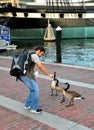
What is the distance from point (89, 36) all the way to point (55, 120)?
41943 millimetres

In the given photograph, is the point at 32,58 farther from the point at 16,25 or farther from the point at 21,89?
the point at 16,25

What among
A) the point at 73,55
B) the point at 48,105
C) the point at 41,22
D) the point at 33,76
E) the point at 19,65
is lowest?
the point at 73,55

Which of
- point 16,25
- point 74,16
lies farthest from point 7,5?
point 74,16

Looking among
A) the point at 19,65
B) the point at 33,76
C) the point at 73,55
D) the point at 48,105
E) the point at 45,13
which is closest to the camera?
the point at 19,65

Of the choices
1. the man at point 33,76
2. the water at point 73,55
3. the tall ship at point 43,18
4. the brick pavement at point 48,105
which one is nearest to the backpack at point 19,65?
the man at point 33,76

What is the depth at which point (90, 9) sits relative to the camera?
49938 millimetres

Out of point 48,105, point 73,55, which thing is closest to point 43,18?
point 73,55

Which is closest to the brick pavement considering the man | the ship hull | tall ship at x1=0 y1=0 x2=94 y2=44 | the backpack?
the man

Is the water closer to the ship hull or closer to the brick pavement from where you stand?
the brick pavement

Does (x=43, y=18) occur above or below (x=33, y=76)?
below

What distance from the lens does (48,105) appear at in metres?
7.81

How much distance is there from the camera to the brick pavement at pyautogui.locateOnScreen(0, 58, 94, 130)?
6543 mm

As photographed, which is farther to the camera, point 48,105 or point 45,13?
point 45,13

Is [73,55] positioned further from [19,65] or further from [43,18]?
[43,18]
